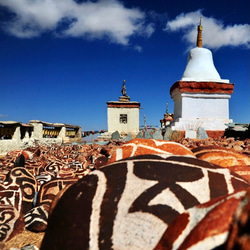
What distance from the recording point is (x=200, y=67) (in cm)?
929

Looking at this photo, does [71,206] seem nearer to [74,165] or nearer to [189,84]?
[74,165]

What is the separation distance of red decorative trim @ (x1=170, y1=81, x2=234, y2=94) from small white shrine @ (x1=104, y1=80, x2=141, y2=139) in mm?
8850

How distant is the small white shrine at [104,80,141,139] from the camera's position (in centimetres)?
1700

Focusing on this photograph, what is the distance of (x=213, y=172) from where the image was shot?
1.40m

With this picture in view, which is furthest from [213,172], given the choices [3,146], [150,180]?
[3,146]

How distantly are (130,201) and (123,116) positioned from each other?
16.2m

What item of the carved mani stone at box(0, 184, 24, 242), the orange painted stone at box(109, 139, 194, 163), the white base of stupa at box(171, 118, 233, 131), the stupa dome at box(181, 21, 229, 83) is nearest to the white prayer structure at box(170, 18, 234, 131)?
the white base of stupa at box(171, 118, 233, 131)

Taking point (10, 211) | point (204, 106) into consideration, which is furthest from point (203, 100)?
point (10, 211)

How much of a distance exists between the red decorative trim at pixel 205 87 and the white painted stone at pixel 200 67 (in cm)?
25

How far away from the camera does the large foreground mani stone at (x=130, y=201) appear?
1.08 meters

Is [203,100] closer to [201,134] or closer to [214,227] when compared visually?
[201,134]

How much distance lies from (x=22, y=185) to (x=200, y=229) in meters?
2.76

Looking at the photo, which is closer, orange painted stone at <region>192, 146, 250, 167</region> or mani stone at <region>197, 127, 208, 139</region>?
orange painted stone at <region>192, 146, 250, 167</region>

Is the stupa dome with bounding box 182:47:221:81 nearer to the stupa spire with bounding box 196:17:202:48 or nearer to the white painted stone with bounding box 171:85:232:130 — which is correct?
the stupa spire with bounding box 196:17:202:48
